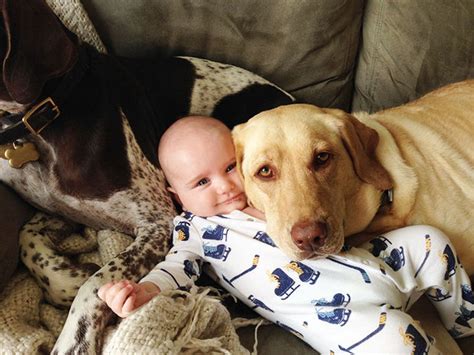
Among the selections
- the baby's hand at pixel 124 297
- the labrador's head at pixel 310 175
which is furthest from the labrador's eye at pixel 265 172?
the baby's hand at pixel 124 297

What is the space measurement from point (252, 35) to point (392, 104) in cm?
77

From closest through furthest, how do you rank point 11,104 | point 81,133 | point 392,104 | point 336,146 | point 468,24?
point 336,146 < point 11,104 < point 81,133 < point 468,24 < point 392,104

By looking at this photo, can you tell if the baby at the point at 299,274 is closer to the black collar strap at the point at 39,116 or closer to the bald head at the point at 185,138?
the bald head at the point at 185,138

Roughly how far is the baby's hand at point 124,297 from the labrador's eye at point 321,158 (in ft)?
2.13

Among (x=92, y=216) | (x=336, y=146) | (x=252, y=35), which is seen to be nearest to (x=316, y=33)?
(x=252, y=35)

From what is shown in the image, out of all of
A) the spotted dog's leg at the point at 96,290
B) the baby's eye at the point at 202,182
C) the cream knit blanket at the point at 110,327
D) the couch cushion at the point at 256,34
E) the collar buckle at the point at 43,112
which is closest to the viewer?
the cream knit blanket at the point at 110,327

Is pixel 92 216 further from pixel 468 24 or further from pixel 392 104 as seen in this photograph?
pixel 468 24

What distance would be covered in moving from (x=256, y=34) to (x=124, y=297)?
1.44m

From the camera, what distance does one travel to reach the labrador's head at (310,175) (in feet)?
5.43

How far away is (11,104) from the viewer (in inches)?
75.7

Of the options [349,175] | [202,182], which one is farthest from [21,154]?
[349,175]

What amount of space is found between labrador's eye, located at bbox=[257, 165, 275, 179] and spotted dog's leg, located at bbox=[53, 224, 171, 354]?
513 mm

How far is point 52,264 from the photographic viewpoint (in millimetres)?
2004

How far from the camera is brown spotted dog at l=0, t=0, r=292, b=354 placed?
5.86 ft
